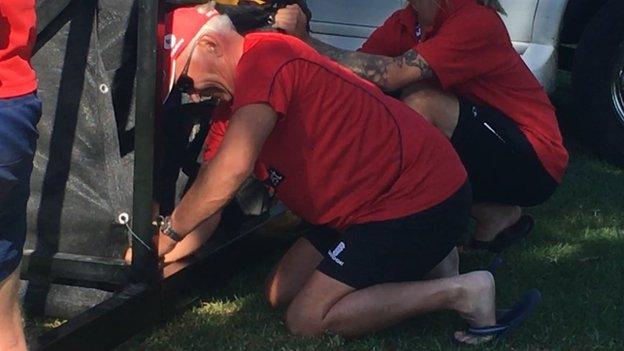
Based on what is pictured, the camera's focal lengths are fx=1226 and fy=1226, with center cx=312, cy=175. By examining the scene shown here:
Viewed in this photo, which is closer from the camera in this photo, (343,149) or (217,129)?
(343,149)

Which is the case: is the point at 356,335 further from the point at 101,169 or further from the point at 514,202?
the point at 514,202

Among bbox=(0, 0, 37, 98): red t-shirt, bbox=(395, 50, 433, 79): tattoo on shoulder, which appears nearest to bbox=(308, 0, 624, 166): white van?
bbox=(395, 50, 433, 79): tattoo on shoulder

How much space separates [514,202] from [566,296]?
58cm

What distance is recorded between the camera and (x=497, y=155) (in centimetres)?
447

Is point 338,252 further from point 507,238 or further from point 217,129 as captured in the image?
point 507,238

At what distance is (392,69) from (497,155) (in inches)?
20.5

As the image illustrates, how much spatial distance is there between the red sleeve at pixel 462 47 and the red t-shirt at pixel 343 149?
2.07ft

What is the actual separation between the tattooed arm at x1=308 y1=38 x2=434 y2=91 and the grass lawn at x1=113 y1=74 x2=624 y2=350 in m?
0.75

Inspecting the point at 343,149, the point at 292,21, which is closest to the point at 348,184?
the point at 343,149

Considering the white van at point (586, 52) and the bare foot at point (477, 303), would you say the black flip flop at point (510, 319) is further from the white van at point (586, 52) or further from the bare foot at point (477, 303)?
the white van at point (586, 52)

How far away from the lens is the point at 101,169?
3.72 meters

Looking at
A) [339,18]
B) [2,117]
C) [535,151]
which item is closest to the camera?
[2,117]

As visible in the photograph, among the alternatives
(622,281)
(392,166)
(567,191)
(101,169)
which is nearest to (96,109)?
(101,169)

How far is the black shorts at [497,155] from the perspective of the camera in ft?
14.5
